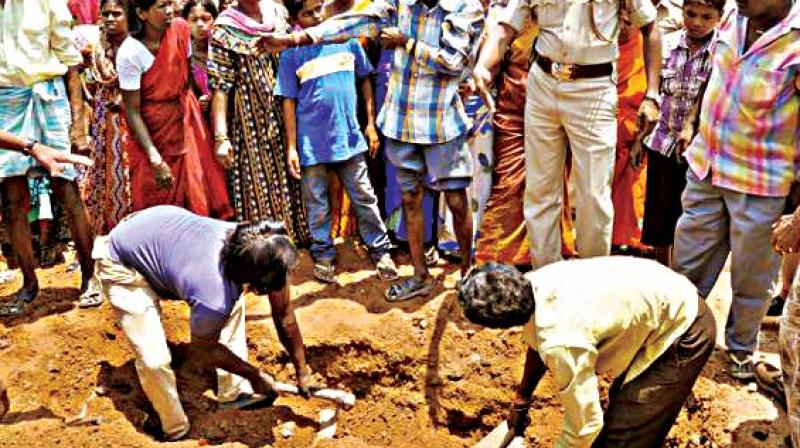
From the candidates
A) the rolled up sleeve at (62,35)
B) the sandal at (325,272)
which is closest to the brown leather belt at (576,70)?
the sandal at (325,272)

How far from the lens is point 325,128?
193 inches

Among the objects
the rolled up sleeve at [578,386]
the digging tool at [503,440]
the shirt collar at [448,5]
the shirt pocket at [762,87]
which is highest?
the shirt collar at [448,5]

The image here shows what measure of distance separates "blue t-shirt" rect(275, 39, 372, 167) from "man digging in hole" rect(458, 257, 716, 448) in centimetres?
193

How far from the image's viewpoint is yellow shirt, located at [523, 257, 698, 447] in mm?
3010

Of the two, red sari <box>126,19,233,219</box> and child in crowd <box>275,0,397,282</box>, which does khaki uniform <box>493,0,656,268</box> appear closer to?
child in crowd <box>275,0,397,282</box>

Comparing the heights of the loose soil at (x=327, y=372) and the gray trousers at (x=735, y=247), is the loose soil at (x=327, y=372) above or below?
below

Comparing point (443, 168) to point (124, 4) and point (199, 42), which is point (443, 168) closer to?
point (199, 42)

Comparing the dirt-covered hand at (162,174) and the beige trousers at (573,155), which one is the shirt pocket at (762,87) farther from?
the dirt-covered hand at (162,174)

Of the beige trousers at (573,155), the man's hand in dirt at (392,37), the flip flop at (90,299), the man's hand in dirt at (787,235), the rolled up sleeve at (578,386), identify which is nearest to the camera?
the rolled up sleeve at (578,386)

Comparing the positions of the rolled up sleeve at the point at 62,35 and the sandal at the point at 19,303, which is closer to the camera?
the rolled up sleeve at the point at 62,35

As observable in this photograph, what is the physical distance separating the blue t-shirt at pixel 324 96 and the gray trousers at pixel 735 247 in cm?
190

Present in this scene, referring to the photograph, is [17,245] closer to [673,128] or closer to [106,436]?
[106,436]

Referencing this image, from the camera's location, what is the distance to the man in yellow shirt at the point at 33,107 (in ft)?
15.4

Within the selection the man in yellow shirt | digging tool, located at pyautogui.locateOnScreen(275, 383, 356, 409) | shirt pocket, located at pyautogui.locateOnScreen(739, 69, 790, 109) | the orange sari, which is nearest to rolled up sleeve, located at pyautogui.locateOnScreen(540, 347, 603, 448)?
shirt pocket, located at pyautogui.locateOnScreen(739, 69, 790, 109)
